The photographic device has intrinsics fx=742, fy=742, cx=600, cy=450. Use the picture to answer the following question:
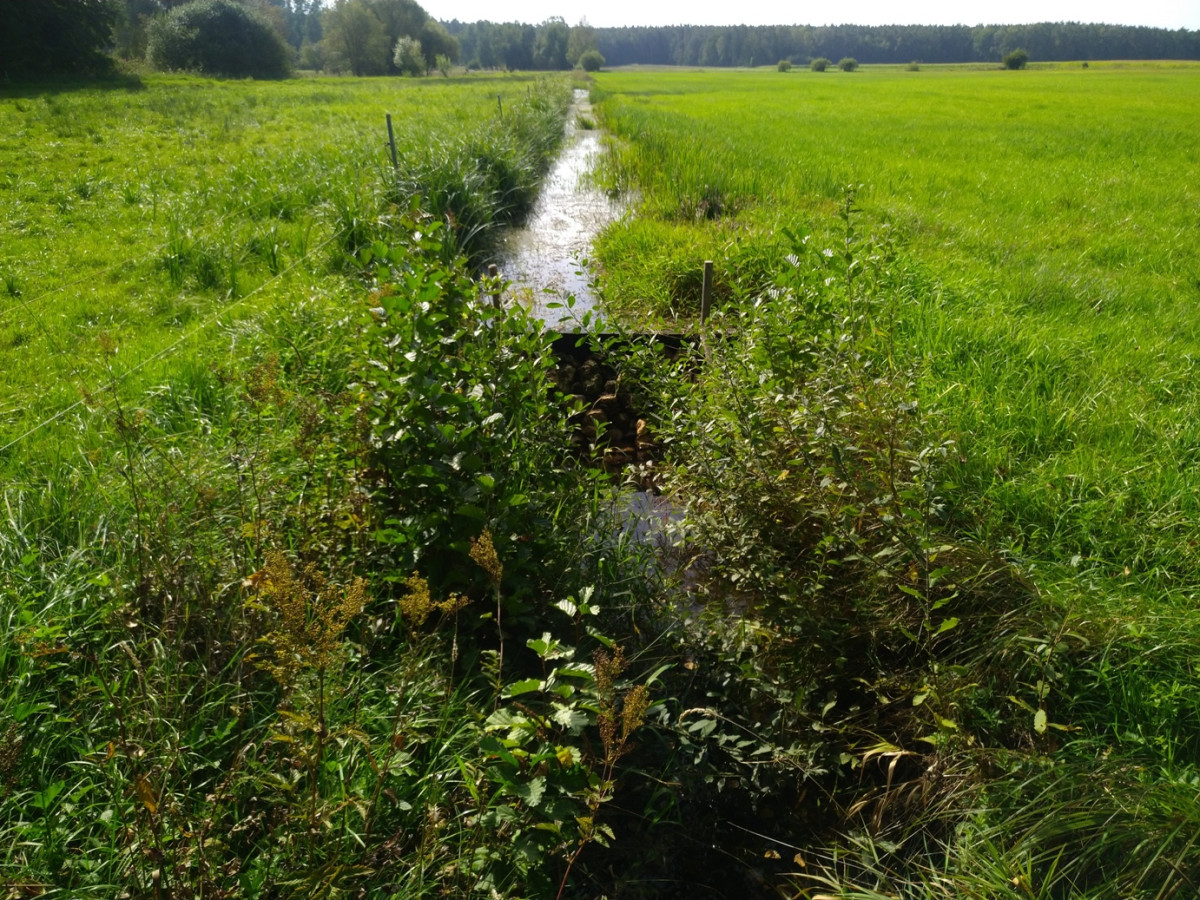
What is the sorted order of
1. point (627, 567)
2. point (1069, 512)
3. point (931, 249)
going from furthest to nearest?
1. point (931, 249)
2. point (627, 567)
3. point (1069, 512)

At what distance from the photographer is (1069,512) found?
2.83m

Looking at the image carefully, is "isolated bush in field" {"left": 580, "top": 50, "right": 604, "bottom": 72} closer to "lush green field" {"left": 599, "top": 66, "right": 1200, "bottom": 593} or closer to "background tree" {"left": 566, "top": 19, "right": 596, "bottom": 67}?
"background tree" {"left": 566, "top": 19, "right": 596, "bottom": 67}

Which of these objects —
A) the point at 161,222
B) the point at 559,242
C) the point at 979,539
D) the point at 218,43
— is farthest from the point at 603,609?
the point at 218,43

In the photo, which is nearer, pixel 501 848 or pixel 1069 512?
pixel 501 848

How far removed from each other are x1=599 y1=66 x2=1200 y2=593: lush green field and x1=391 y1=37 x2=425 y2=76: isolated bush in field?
43.4 metres

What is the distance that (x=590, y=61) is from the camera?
2844 inches

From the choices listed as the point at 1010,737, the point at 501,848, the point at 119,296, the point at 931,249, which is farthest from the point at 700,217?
the point at 501,848

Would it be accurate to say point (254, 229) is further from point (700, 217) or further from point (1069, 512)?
point (1069, 512)

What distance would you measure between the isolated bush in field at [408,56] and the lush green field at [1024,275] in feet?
142

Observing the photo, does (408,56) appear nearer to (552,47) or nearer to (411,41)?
(411,41)

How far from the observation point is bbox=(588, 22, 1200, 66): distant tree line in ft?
255

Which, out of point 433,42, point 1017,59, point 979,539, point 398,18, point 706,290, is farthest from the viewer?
point 433,42

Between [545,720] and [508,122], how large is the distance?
12412 millimetres

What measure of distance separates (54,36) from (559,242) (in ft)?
82.9
